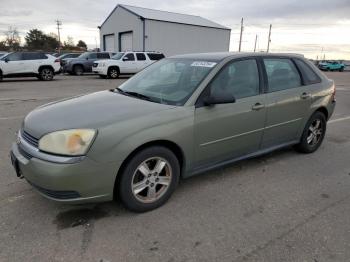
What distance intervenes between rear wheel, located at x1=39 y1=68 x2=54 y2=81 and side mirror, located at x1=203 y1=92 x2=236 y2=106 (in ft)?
52.3

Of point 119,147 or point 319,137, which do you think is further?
point 319,137

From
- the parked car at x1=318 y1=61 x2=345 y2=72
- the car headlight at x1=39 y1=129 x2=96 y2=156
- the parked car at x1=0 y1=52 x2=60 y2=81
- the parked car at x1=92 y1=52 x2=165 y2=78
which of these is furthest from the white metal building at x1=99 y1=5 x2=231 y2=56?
the car headlight at x1=39 y1=129 x2=96 y2=156

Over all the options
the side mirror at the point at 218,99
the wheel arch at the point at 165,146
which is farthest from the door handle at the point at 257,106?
the wheel arch at the point at 165,146

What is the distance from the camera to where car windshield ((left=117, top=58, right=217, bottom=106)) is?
11.6 ft

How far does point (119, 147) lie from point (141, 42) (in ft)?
102

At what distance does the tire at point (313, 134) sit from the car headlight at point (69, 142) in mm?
3456

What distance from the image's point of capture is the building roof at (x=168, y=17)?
3312 cm

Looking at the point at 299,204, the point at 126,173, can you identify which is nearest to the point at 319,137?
the point at 299,204

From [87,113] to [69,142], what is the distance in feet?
A: 1.53

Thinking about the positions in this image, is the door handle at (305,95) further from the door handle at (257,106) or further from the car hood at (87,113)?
the car hood at (87,113)

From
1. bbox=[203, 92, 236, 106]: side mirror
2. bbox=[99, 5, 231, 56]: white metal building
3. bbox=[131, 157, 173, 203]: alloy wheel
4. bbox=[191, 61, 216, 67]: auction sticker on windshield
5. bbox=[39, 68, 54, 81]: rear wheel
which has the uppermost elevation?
bbox=[99, 5, 231, 56]: white metal building

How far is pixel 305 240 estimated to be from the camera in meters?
2.79

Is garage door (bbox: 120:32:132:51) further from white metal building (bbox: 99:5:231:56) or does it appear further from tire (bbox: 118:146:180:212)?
tire (bbox: 118:146:180:212)

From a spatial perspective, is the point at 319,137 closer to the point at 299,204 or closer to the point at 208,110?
the point at 299,204
